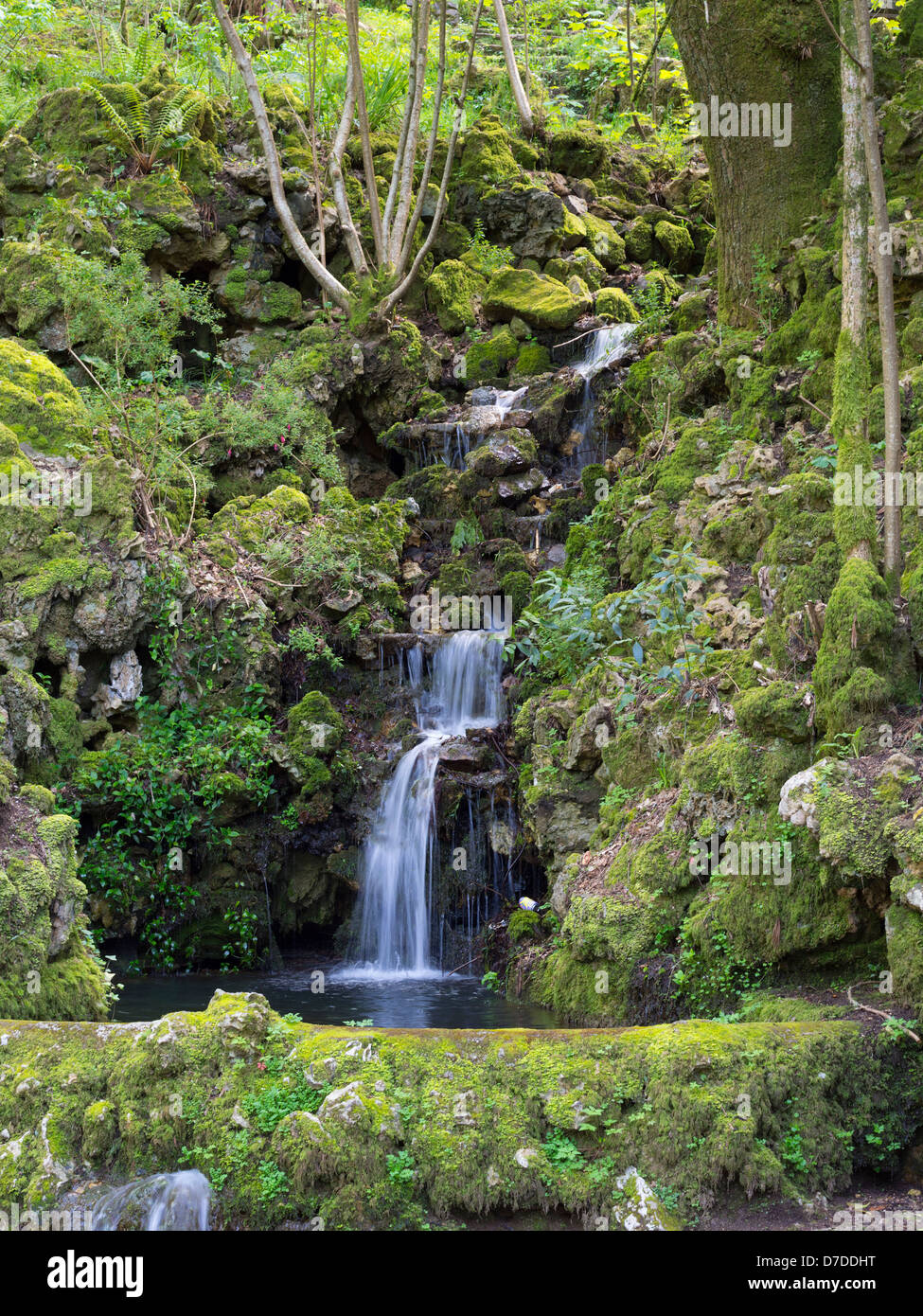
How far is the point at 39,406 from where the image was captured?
10.7 meters

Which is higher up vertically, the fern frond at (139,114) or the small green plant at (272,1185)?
the fern frond at (139,114)

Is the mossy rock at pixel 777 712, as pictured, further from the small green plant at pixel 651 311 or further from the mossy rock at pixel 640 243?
the mossy rock at pixel 640 243

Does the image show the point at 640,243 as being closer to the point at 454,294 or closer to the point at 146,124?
the point at 454,294

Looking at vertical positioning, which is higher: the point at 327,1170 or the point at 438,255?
the point at 438,255

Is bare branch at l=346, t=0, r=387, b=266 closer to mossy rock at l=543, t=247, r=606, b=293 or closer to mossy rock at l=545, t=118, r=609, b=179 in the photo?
mossy rock at l=543, t=247, r=606, b=293

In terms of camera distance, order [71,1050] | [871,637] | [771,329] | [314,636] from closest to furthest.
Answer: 1. [71,1050]
2. [871,637]
3. [771,329]
4. [314,636]

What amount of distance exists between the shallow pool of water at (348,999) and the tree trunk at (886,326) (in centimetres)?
391

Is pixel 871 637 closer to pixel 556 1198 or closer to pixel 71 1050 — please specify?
pixel 556 1198

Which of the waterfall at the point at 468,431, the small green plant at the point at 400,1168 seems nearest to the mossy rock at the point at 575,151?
the waterfall at the point at 468,431

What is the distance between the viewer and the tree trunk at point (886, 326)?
6672 millimetres

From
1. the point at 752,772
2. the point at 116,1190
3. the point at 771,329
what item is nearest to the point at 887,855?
the point at 752,772

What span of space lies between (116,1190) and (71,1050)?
2.36ft

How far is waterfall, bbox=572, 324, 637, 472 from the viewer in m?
13.6

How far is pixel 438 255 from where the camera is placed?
16.8 m
